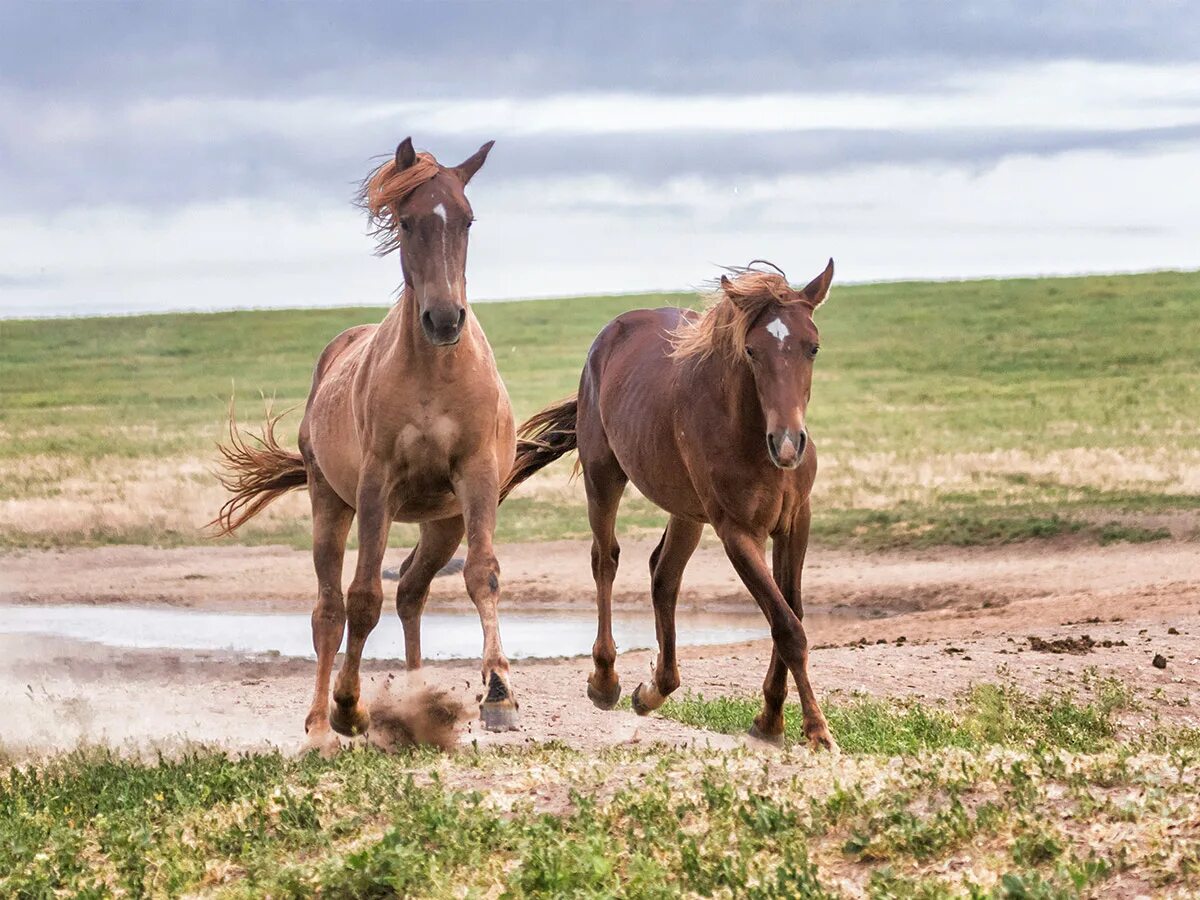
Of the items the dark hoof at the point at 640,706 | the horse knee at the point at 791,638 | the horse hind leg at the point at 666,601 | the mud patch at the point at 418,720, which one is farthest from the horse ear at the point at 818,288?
the dark hoof at the point at 640,706

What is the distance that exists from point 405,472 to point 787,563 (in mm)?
1938

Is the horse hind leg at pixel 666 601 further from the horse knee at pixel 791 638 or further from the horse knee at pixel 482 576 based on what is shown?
the horse knee at pixel 482 576

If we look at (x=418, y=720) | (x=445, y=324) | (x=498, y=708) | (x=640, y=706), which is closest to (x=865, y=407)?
(x=640, y=706)

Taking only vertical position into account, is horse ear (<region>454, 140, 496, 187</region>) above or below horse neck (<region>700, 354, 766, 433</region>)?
above

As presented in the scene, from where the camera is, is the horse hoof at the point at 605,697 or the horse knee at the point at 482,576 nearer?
the horse knee at the point at 482,576

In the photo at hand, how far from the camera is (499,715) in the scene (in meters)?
7.01

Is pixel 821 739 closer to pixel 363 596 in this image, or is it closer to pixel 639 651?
pixel 363 596

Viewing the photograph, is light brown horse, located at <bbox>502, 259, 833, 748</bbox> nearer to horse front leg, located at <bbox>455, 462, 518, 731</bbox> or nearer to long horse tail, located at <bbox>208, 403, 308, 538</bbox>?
horse front leg, located at <bbox>455, 462, 518, 731</bbox>

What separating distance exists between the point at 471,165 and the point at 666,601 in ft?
9.98

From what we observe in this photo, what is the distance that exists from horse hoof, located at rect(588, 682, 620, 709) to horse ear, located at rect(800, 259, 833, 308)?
9.82 ft

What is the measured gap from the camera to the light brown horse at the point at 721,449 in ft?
24.9

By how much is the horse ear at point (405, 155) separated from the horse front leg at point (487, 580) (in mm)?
1496

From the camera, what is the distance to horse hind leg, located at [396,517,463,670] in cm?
920

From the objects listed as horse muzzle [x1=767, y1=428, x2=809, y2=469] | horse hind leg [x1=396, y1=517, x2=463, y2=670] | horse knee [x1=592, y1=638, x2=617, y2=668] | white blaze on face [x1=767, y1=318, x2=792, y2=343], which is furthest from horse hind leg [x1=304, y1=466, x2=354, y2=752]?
white blaze on face [x1=767, y1=318, x2=792, y2=343]
